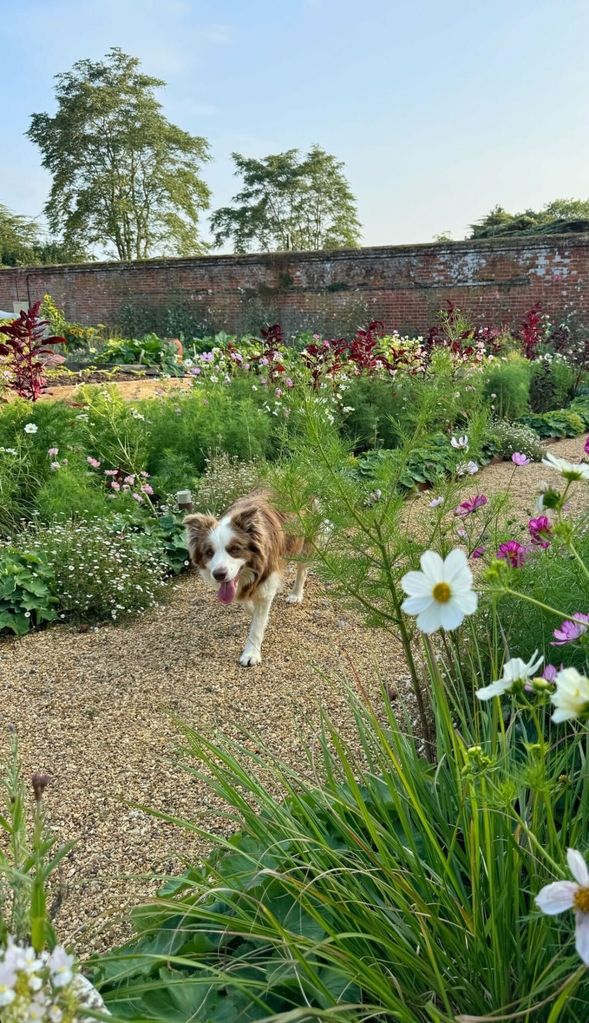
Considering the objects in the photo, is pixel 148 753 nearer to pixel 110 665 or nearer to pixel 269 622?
pixel 110 665

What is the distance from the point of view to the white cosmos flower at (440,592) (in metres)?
0.83

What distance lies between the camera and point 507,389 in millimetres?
8672

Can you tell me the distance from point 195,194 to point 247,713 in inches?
1307

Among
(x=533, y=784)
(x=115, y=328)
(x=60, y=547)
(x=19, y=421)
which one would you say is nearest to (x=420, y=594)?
(x=533, y=784)

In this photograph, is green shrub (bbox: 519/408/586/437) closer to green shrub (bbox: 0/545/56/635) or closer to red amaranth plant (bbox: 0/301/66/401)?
red amaranth plant (bbox: 0/301/66/401)

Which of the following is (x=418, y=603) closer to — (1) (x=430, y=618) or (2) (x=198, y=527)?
(1) (x=430, y=618)

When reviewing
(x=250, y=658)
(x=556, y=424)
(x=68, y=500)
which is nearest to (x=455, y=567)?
(x=250, y=658)

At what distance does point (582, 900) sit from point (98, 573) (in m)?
3.61

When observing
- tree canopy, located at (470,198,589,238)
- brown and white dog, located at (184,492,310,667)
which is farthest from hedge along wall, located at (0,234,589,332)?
brown and white dog, located at (184,492,310,667)

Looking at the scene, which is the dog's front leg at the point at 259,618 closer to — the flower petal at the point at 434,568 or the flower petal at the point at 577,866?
the flower petal at the point at 434,568

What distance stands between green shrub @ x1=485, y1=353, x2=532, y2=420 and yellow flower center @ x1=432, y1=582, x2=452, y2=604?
7.84m

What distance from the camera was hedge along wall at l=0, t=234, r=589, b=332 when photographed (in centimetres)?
1306

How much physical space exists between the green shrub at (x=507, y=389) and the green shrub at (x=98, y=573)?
17.9 ft

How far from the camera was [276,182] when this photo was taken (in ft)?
120
